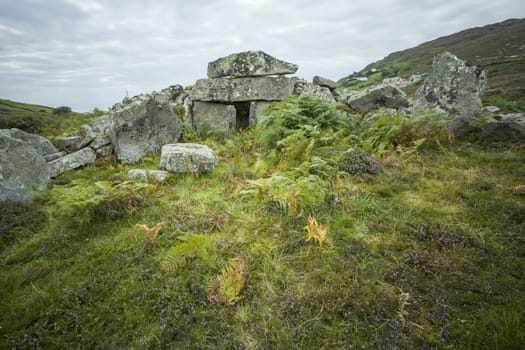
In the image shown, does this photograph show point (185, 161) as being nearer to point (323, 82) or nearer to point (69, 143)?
point (69, 143)

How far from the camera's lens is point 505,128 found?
624 cm

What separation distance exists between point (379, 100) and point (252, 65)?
5186 mm

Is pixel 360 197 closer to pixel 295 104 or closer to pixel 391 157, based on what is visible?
pixel 391 157

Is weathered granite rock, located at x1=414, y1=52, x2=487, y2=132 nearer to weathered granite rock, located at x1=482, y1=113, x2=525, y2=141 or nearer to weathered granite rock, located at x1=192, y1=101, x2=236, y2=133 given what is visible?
weathered granite rock, located at x1=482, y1=113, x2=525, y2=141

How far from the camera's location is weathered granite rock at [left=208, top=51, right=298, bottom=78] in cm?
884

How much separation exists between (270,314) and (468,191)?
391cm

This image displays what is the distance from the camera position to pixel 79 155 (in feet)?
21.8

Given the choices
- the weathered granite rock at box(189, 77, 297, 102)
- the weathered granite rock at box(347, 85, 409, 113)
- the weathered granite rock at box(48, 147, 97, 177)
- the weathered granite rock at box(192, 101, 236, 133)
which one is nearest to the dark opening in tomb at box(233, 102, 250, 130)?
the weathered granite rock at box(192, 101, 236, 133)

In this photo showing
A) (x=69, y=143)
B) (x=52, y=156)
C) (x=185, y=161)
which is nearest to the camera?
(x=185, y=161)

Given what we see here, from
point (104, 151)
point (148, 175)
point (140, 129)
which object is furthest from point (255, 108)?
point (148, 175)

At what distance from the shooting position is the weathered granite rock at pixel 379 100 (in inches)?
385

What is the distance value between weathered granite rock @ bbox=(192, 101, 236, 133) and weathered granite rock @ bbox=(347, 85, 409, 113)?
4.90 meters

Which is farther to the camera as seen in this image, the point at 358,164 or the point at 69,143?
the point at 69,143

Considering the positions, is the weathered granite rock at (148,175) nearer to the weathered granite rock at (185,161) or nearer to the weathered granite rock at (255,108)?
the weathered granite rock at (185,161)
